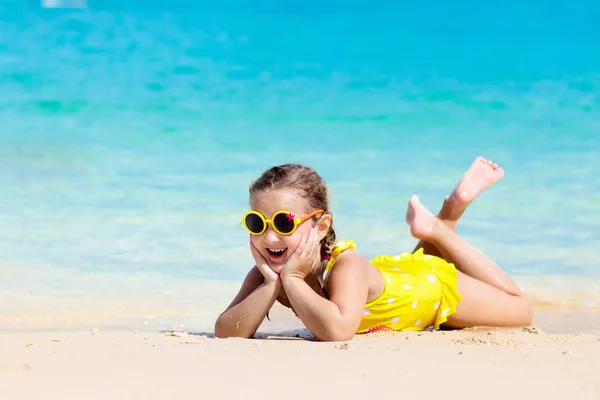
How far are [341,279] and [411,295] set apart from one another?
2.24ft

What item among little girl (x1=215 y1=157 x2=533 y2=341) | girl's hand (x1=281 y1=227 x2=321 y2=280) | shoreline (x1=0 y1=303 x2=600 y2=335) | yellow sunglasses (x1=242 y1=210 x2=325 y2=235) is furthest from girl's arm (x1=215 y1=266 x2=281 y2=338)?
shoreline (x1=0 y1=303 x2=600 y2=335)

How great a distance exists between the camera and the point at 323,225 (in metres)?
4.30

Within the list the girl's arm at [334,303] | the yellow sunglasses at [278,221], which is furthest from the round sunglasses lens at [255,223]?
the girl's arm at [334,303]

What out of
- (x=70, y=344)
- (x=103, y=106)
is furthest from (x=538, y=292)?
(x=103, y=106)

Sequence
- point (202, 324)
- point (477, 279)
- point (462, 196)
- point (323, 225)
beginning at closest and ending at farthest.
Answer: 1. point (323, 225)
2. point (477, 279)
3. point (462, 196)
4. point (202, 324)

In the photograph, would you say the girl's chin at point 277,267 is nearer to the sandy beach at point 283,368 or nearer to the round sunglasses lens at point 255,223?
the round sunglasses lens at point 255,223

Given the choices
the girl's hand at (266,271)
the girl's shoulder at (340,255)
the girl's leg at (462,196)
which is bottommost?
the girl's hand at (266,271)

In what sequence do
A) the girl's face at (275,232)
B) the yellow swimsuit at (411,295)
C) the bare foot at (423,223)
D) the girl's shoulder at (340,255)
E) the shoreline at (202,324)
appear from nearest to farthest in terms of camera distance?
1. the girl's face at (275,232)
2. the girl's shoulder at (340,255)
3. the yellow swimsuit at (411,295)
4. the bare foot at (423,223)
5. the shoreline at (202,324)

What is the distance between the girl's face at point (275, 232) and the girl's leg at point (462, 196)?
4.42 ft

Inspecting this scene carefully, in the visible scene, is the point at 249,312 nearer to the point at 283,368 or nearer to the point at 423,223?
the point at 283,368

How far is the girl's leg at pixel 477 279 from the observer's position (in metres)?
4.85

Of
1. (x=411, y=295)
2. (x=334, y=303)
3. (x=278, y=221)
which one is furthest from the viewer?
(x=411, y=295)

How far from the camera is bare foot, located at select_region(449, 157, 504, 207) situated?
527 cm

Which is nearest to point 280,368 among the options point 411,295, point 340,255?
point 340,255
